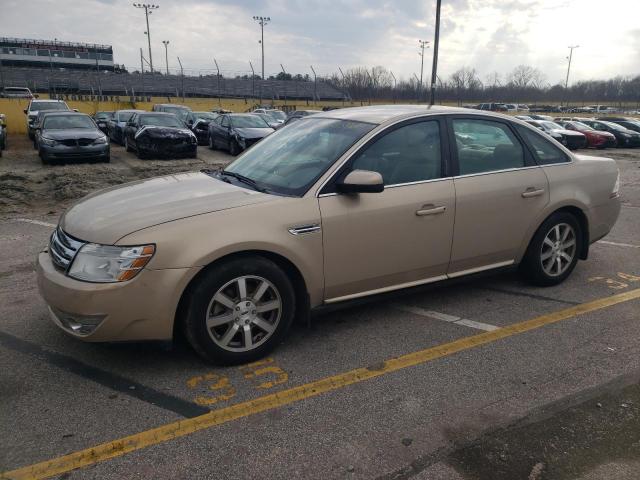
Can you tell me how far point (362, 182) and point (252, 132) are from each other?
1442cm

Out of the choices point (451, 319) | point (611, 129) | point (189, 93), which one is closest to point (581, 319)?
point (451, 319)

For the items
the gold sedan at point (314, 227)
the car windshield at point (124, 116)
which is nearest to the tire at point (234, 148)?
the car windshield at point (124, 116)

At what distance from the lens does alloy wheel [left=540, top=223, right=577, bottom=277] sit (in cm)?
470

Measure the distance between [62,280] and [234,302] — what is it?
40.5 inches

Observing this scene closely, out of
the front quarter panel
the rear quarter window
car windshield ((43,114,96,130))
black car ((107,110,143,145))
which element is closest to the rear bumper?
the rear quarter window

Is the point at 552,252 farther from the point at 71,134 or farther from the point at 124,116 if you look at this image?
the point at 124,116

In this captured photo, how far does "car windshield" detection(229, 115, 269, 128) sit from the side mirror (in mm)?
15223

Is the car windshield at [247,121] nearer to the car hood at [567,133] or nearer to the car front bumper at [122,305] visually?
the car hood at [567,133]

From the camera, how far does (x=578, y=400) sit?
299 cm

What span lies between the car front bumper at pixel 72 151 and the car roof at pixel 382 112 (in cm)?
1126

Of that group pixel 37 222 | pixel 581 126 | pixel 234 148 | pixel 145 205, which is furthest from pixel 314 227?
pixel 581 126

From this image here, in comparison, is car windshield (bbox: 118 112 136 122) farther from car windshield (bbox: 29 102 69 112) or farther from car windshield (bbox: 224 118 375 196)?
car windshield (bbox: 224 118 375 196)

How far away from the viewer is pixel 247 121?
1836 centimetres

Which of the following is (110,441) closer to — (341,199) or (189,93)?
(341,199)
